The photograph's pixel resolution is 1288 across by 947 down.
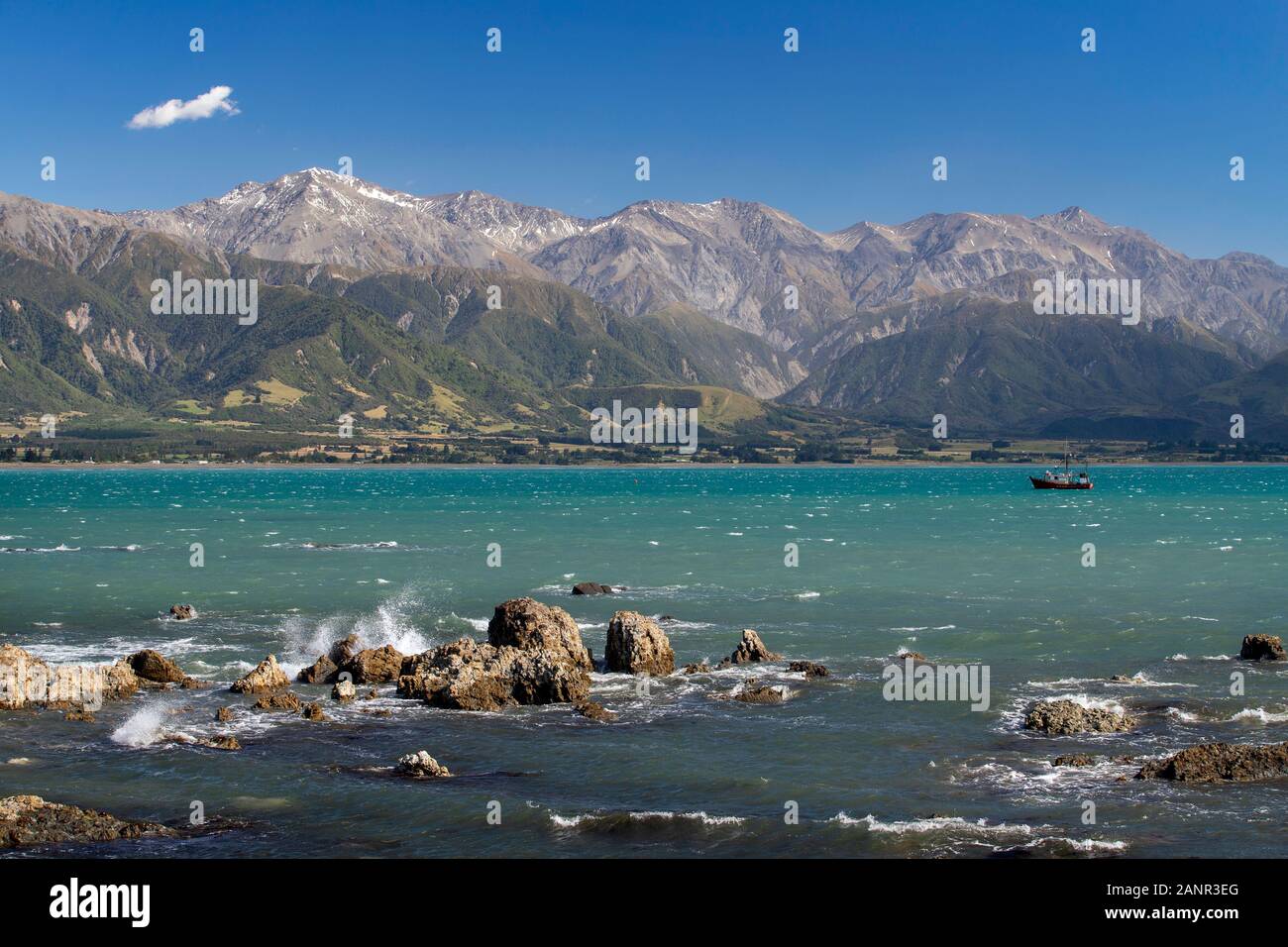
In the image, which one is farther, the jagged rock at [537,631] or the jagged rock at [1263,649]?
the jagged rock at [1263,649]

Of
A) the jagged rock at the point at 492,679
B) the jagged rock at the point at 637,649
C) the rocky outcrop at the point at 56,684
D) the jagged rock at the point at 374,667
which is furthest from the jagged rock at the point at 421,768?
the jagged rock at the point at 637,649

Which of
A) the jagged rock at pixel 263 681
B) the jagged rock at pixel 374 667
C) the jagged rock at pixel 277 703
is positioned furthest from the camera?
the jagged rock at pixel 374 667

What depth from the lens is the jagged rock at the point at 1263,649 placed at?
4856 cm

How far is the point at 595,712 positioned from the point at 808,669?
10.7 metres

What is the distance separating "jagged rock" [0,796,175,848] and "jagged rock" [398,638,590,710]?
560 inches

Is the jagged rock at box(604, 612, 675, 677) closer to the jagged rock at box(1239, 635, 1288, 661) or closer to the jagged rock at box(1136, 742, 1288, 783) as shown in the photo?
the jagged rock at box(1136, 742, 1288, 783)

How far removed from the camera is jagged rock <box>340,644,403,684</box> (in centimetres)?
4475

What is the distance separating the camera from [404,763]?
1261 inches

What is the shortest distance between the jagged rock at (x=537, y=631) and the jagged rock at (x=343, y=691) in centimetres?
548

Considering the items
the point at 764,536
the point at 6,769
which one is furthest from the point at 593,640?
the point at 764,536

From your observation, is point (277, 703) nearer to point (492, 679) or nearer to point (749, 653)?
point (492, 679)

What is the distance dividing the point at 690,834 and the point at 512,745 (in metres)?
9.46

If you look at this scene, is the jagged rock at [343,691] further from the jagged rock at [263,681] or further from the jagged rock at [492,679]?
the jagged rock at [263,681]
